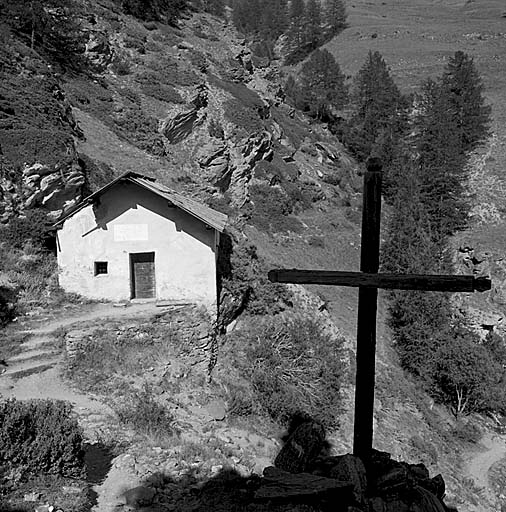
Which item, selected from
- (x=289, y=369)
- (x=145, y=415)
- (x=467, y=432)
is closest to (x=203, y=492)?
(x=145, y=415)

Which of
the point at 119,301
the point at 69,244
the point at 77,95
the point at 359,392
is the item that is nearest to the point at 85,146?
the point at 77,95

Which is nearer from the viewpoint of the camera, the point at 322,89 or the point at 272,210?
the point at 272,210

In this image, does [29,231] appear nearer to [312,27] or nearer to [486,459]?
[486,459]

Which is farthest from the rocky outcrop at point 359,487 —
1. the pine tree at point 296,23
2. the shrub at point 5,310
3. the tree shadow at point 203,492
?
the pine tree at point 296,23

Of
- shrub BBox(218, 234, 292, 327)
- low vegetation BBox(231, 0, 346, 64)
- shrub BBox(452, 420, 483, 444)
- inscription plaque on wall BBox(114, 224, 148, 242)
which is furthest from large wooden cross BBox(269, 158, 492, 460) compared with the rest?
low vegetation BBox(231, 0, 346, 64)

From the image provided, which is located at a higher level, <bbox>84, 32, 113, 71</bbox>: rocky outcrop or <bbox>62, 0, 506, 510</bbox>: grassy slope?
<bbox>84, 32, 113, 71</bbox>: rocky outcrop

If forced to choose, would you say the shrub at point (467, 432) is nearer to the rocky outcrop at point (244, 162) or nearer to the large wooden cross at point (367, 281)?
the large wooden cross at point (367, 281)

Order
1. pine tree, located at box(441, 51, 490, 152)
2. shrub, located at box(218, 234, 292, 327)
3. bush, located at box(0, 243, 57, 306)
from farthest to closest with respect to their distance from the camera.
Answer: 1. pine tree, located at box(441, 51, 490, 152)
2. shrub, located at box(218, 234, 292, 327)
3. bush, located at box(0, 243, 57, 306)

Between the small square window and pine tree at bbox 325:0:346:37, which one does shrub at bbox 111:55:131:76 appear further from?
pine tree at bbox 325:0:346:37

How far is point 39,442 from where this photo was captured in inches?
361

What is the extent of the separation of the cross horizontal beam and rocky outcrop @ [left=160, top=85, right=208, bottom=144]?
2956cm

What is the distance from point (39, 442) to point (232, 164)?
91.4ft

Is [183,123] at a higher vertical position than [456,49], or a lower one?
lower

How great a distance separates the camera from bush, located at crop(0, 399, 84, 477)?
8930mm
